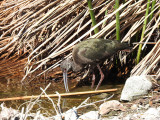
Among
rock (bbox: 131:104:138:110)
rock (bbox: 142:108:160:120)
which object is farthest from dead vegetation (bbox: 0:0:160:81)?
rock (bbox: 142:108:160:120)

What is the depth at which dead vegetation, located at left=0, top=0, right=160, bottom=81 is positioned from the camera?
4426 millimetres

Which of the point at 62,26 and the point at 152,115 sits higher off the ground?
the point at 62,26

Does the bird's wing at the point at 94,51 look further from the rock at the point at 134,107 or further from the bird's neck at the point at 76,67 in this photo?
the rock at the point at 134,107

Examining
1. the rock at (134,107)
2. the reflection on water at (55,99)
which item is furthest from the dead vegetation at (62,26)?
the rock at (134,107)

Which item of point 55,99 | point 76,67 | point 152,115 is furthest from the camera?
point 76,67

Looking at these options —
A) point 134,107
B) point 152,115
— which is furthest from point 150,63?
point 152,115

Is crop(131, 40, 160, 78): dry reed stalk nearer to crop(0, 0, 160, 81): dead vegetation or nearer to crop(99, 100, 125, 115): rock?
crop(0, 0, 160, 81): dead vegetation

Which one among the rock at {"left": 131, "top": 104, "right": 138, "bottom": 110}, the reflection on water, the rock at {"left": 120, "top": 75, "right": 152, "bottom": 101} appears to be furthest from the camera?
the reflection on water

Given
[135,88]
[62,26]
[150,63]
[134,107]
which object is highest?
[62,26]

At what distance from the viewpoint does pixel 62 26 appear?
5219mm

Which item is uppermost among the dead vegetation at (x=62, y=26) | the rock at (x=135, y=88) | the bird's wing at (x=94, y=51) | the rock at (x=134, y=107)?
the dead vegetation at (x=62, y=26)

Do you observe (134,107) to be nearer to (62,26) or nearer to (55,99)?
(55,99)

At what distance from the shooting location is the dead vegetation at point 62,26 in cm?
443

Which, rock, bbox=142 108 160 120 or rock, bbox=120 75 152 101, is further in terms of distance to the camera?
rock, bbox=120 75 152 101
